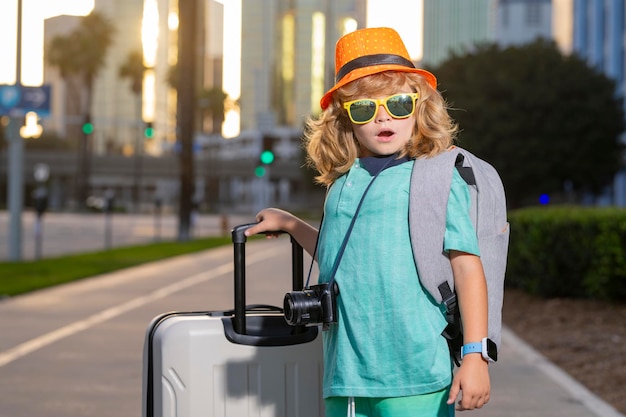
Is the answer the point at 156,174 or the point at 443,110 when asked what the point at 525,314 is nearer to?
the point at 443,110

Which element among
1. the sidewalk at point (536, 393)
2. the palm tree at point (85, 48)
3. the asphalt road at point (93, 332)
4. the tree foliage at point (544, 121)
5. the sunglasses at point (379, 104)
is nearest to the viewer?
the sunglasses at point (379, 104)

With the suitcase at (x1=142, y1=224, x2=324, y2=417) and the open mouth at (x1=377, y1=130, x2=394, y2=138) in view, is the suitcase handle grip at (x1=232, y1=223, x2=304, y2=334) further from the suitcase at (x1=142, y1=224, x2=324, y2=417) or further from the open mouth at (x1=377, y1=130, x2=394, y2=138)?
the open mouth at (x1=377, y1=130, x2=394, y2=138)

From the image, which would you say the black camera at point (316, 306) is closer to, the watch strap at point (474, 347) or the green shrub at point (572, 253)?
the watch strap at point (474, 347)

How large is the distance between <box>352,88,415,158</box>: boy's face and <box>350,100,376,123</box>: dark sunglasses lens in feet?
0.05

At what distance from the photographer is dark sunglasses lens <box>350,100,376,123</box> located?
10.5ft

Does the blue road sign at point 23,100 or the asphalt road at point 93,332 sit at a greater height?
the blue road sign at point 23,100

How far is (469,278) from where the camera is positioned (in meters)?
3.00

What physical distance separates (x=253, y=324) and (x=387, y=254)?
0.76 meters

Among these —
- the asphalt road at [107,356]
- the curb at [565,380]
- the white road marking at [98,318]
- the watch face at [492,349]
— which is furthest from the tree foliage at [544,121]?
the watch face at [492,349]

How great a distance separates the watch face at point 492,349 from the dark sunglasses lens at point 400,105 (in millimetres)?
681

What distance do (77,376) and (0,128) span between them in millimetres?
135280

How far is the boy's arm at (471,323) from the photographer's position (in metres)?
2.93

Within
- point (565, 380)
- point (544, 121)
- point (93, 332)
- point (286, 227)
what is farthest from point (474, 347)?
point (544, 121)

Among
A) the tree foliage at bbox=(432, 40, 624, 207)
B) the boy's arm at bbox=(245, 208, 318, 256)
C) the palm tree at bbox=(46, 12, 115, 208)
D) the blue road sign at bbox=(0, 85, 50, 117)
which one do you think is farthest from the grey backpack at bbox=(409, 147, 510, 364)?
the palm tree at bbox=(46, 12, 115, 208)
